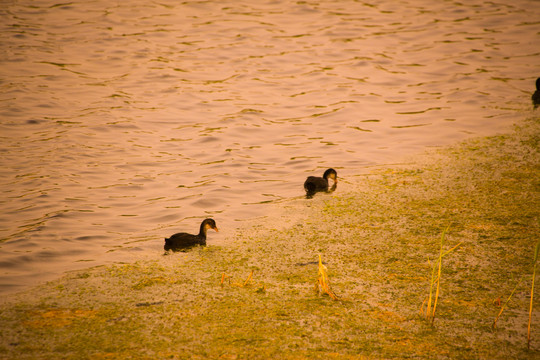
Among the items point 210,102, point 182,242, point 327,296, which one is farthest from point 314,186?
point 210,102

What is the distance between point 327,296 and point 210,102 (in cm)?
775

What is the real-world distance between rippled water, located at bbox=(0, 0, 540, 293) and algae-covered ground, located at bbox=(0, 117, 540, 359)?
742mm

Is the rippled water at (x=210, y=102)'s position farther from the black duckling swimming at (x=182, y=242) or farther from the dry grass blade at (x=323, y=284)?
the dry grass blade at (x=323, y=284)

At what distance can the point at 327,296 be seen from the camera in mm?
4762

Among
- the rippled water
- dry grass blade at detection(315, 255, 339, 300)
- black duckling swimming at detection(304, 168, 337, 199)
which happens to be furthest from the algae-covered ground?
the rippled water

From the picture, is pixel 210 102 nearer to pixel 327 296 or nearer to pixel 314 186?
pixel 314 186

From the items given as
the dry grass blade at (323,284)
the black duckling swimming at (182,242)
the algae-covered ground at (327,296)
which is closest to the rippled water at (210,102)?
the black duckling swimming at (182,242)

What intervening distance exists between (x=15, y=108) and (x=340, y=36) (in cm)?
945

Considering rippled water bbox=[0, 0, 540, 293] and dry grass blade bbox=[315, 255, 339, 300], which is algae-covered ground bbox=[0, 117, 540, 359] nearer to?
dry grass blade bbox=[315, 255, 339, 300]

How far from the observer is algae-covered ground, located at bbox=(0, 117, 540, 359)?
4.05 metres

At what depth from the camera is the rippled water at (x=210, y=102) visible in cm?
723

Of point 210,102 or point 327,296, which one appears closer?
point 327,296

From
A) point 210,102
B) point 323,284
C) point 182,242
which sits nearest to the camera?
point 323,284

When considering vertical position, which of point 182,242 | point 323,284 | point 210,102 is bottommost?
point 323,284
